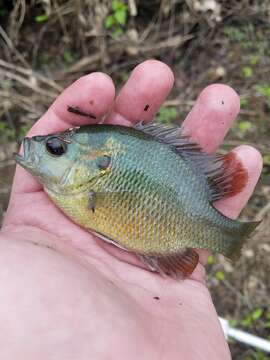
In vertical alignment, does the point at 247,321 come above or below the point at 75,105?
below

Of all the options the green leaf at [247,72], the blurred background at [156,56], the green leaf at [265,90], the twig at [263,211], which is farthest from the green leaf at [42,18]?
the twig at [263,211]

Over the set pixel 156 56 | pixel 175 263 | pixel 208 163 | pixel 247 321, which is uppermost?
pixel 156 56

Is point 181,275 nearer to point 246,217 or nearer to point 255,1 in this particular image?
point 246,217

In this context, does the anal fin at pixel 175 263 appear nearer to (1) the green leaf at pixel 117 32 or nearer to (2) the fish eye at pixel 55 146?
(2) the fish eye at pixel 55 146

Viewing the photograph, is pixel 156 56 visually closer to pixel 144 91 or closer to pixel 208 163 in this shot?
pixel 144 91

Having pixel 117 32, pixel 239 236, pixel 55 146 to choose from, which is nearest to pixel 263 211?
pixel 239 236

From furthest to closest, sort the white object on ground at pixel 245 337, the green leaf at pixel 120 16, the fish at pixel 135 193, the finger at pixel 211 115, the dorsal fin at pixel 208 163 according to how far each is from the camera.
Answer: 1. the green leaf at pixel 120 16
2. the white object on ground at pixel 245 337
3. the finger at pixel 211 115
4. the dorsal fin at pixel 208 163
5. the fish at pixel 135 193
